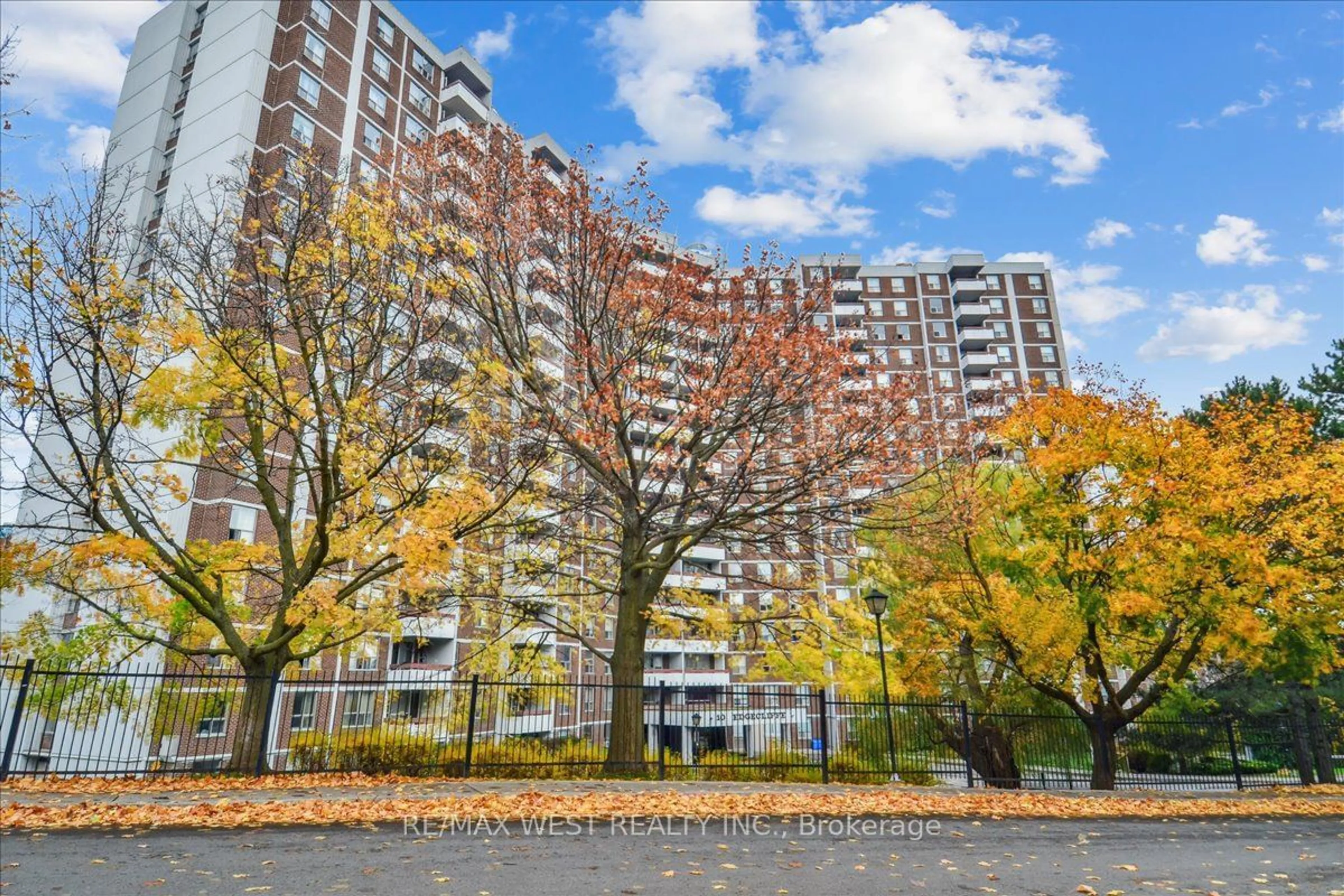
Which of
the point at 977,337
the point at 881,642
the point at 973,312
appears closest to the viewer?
the point at 881,642

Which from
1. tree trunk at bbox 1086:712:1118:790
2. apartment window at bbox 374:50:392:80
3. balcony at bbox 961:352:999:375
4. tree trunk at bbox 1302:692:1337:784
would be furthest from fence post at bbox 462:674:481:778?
balcony at bbox 961:352:999:375

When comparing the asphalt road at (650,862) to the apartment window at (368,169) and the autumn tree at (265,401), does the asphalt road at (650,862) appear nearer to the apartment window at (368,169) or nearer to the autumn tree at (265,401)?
the autumn tree at (265,401)

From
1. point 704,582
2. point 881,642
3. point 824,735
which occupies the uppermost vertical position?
point 704,582

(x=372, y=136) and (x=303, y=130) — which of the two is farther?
(x=372, y=136)

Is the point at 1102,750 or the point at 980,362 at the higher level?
the point at 980,362

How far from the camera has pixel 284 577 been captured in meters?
13.9

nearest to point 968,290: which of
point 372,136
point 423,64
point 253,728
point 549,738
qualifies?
point 423,64

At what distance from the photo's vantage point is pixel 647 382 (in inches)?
597

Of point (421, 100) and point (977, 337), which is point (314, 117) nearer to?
point (421, 100)

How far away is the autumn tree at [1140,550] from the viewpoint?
635 inches

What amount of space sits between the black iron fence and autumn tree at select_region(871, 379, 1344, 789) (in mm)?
2030

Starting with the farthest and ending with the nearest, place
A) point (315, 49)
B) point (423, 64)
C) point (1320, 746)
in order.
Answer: point (423, 64) < point (315, 49) < point (1320, 746)

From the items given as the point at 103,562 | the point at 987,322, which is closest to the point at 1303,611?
the point at 103,562

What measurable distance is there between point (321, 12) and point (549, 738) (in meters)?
43.1
